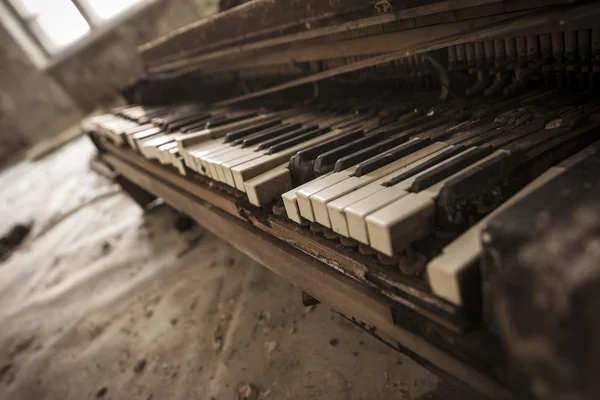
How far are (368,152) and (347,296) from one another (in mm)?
469

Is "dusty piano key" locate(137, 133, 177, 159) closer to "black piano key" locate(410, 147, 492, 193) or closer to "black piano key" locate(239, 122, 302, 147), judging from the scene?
"black piano key" locate(239, 122, 302, 147)

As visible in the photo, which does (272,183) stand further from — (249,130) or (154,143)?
(154,143)

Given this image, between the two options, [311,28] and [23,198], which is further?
[23,198]

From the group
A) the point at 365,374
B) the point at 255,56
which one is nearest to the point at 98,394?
the point at 365,374

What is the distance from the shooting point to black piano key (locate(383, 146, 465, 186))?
1031 millimetres

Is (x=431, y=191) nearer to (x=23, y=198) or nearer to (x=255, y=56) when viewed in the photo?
(x=255, y=56)

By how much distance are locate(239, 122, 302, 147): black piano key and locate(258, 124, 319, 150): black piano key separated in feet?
0.18

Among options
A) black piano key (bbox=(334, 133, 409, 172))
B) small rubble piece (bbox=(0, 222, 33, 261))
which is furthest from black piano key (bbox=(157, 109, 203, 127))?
small rubble piece (bbox=(0, 222, 33, 261))

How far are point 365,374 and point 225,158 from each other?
1.08m

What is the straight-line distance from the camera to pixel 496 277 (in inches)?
23.9

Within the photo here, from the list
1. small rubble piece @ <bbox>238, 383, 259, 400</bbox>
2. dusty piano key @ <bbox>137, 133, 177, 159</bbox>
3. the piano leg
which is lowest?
small rubble piece @ <bbox>238, 383, 259, 400</bbox>

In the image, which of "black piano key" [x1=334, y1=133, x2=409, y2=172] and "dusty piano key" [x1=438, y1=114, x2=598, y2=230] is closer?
"dusty piano key" [x1=438, y1=114, x2=598, y2=230]

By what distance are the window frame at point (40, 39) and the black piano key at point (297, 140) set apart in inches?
290

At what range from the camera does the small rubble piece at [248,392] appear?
5.62ft
